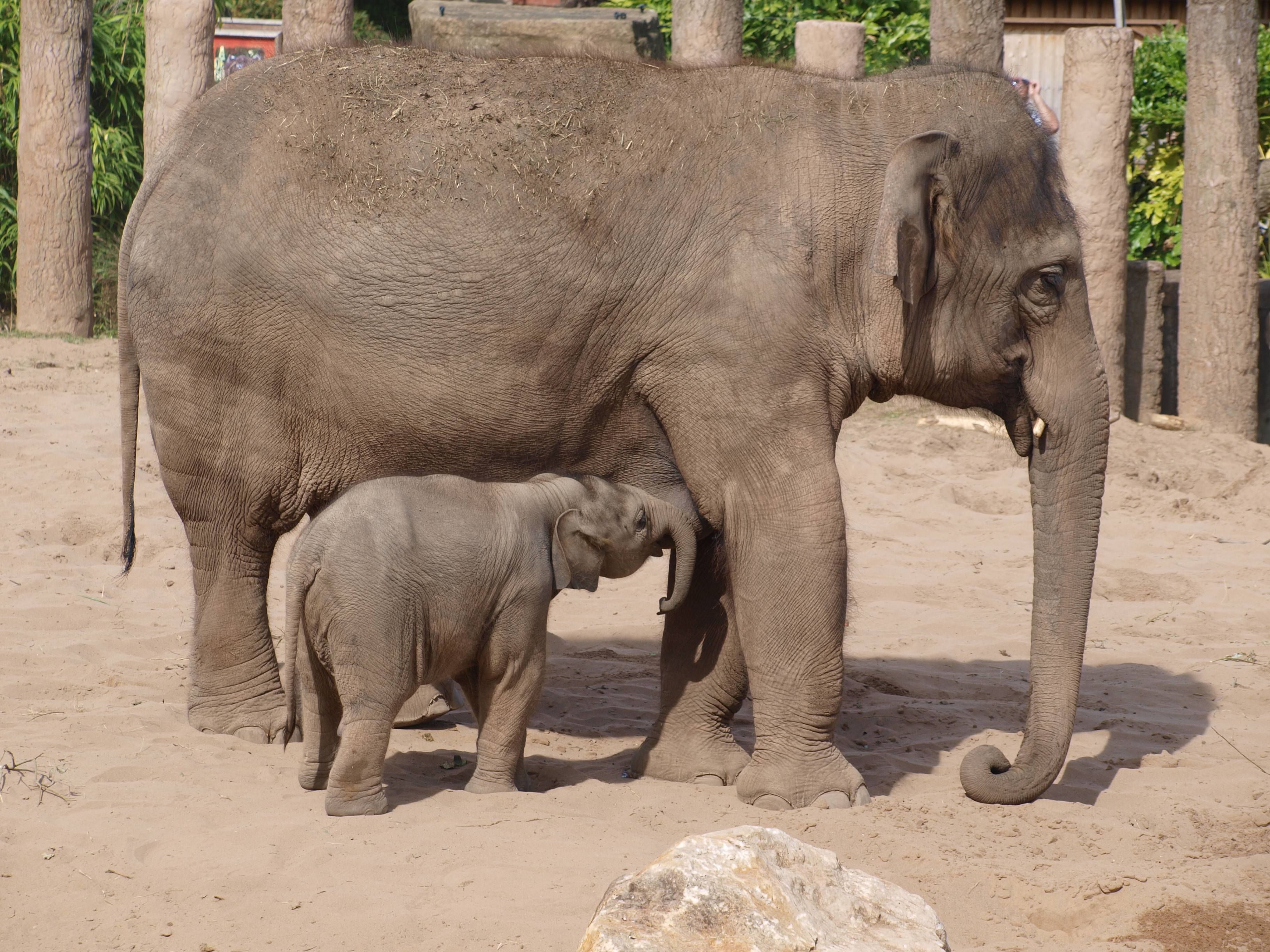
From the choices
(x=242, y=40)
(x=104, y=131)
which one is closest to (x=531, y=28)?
(x=242, y=40)

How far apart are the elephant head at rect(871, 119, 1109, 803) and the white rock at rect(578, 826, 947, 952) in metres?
1.55

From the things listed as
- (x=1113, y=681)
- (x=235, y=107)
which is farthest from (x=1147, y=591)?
(x=235, y=107)

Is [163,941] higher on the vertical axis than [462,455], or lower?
lower

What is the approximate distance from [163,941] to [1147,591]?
540 cm

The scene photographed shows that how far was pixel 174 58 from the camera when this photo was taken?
10688mm

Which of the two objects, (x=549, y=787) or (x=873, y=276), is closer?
(x=873, y=276)

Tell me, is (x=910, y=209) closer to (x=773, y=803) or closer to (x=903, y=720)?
(x=773, y=803)

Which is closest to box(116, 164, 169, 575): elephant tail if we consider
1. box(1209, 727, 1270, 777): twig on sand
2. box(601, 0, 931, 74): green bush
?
box(1209, 727, 1270, 777): twig on sand

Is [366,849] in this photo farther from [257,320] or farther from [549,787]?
[257,320]

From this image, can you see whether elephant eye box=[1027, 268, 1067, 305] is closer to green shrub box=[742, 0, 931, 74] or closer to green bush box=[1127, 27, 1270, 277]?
green bush box=[1127, 27, 1270, 277]

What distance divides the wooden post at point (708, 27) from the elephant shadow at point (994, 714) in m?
6.20

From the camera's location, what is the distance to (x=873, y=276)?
406cm

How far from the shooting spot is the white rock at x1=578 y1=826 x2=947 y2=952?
259 cm

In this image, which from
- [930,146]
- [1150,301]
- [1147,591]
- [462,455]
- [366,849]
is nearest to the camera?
[366,849]
